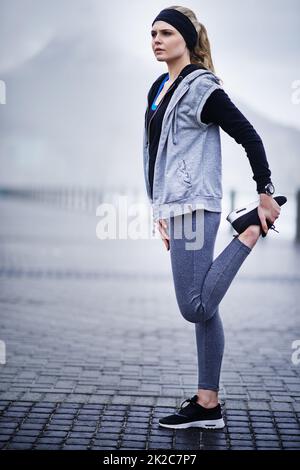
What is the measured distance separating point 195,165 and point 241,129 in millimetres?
256

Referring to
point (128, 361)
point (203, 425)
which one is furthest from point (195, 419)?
point (128, 361)

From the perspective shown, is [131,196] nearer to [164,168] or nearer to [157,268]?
[157,268]

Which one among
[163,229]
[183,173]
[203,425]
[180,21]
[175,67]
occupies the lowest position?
[203,425]

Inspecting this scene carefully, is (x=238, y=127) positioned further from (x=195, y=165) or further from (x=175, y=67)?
(x=175, y=67)

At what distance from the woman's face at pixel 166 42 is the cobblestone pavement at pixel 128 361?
5.80 feet

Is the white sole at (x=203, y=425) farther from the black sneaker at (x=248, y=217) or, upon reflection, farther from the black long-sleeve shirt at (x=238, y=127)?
the black long-sleeve shirt at (x=238, y=127)

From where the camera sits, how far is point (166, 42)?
3617 mm

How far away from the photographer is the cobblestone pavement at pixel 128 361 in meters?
3.78

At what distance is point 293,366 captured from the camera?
5.26 metres

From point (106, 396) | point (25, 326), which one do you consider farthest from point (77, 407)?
point (25, 326)

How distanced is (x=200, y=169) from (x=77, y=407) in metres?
1.51

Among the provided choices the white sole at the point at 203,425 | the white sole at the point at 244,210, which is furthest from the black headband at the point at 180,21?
the white sole at the point at 203,425

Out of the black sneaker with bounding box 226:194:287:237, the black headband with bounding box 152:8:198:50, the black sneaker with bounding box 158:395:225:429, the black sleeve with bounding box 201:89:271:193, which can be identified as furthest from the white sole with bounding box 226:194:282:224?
the black sneaker with bounding box 158:395:225:429

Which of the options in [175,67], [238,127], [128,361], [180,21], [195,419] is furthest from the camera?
[128,361]
